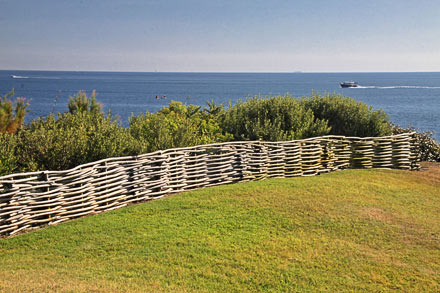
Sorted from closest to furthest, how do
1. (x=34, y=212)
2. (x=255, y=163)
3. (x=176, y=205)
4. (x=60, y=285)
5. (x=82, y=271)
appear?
(x=60, y=285) → (x=82, y=271) → (x=34, y=212) → (x=176, y=205) → (x=255, y=163)

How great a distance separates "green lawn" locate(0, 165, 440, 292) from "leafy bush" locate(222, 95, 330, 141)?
5.12 metres

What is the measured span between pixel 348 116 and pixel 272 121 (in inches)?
137

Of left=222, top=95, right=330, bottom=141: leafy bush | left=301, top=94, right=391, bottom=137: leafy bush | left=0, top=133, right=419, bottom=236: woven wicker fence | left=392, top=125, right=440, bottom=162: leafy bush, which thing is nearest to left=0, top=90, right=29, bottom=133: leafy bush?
left=0, top=133, right=419, bottom=236: woven wicker fence

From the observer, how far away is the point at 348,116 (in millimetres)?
18469

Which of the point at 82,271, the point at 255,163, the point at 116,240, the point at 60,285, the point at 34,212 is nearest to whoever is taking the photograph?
the point at 60,285

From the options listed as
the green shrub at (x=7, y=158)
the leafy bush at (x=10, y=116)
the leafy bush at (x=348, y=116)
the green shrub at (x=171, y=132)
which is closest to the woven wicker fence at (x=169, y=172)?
the green shrub at (x=7, y=158)

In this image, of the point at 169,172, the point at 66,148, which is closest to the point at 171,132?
the point at 169,172

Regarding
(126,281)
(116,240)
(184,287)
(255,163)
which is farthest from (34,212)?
(255,163)

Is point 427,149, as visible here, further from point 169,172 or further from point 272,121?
point 169,172

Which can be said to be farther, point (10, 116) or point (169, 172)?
point (10, 116)

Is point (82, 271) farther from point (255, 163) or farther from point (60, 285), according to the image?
point (255, 163)

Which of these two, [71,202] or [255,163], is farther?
[255,163]

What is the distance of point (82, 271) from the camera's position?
6.61 metres

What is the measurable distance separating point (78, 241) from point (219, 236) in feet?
8.35
